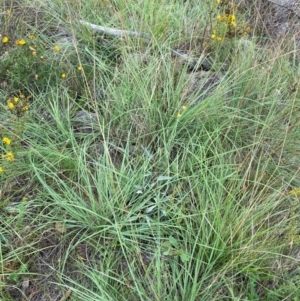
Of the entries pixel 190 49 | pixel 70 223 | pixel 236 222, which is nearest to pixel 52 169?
pixel 70 223

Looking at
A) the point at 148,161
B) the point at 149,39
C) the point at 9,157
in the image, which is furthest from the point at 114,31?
the point at 9,157

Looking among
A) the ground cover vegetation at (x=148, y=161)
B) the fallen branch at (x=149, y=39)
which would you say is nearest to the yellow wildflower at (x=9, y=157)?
the ground cover vegetation at (x=148, y=161)

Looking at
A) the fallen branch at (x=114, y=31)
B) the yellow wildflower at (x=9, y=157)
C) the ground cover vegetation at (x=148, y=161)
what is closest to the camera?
the ground cover vegetation at (x=148, y=161)

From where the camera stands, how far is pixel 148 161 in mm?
2104

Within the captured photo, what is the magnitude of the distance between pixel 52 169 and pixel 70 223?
1.04 feet

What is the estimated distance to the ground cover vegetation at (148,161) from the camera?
177 centimetres

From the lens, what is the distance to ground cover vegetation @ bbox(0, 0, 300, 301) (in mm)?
1774

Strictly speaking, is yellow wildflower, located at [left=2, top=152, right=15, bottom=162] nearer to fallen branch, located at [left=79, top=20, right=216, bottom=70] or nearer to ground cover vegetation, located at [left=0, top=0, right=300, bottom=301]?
ground cover vegetation, located at [left=0, top=0, right=300, bottom=301]

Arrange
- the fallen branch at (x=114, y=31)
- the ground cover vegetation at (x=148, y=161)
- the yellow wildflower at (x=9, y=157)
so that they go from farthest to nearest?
the fallen branch at (x=114, y=31) → the yellow wildflower at (x=9, y=157) → the ground cover vegetation at (x=148, y=161)

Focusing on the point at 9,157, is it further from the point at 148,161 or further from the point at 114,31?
the point at 114,31

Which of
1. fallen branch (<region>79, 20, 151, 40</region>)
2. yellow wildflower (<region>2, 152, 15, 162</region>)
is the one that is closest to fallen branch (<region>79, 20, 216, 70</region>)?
fallen branch (<region>79, 20, 151, 40</region>)

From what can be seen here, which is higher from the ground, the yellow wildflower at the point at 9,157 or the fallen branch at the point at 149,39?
the fallen branch at the point at 149,39

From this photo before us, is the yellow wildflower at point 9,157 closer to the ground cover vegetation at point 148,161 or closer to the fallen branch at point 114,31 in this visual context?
the ground cover vegetation at point 148,161

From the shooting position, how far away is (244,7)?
345 cm
